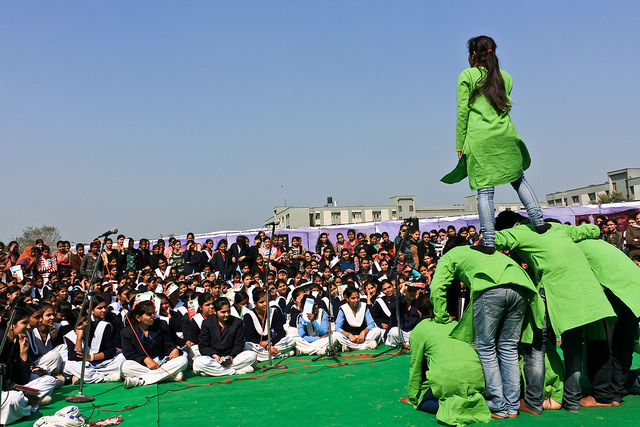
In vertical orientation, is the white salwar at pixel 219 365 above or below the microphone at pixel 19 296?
below

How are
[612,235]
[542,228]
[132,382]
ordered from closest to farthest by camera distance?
[542,228]
[132,382]
[612,235]

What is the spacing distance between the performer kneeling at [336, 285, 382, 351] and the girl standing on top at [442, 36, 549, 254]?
13.3ft

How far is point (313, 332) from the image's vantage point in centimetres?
912

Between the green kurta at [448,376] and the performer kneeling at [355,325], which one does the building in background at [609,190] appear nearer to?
the performer kneeling at [355,325]

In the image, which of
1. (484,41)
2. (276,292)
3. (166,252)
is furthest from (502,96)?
(166,252)

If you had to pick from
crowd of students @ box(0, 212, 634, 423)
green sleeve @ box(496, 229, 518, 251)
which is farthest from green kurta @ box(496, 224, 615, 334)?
crowd of students @ box(0, 212, 634, 423)

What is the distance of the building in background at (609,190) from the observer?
53188 millimetres

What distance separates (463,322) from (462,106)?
1905mm

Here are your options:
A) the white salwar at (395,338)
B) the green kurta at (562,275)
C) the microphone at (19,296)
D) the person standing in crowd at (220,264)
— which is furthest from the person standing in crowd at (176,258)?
the green kurta at (562,275)

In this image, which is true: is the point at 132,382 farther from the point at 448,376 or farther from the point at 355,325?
the point at 448,376

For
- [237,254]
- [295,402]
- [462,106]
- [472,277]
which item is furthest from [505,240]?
[237,254]

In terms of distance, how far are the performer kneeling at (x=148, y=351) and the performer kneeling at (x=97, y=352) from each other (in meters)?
0.37

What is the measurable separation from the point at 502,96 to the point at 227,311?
461 centimetres

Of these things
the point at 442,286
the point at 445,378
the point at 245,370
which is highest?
the point at 442,286
